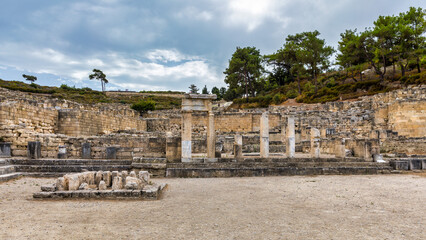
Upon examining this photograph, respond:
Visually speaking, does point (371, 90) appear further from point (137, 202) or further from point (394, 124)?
point (137, 202)

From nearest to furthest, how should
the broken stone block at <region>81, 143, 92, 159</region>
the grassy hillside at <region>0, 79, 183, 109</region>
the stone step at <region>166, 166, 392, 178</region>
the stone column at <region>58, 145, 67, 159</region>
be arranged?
the stone step at <region>166, 166, 392, 178</region> < the stone column at <region>58, 145, 67, 159</region> < the broken stone block at <region>81, 143, 92, 159</region> < the grassy hillside at <region>0, 79, 183, 109</region>

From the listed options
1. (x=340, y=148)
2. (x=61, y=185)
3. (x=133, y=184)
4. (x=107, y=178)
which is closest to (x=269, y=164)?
(x=340, y=148)

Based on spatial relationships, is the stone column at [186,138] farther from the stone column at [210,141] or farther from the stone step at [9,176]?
the stone step at [9,176]

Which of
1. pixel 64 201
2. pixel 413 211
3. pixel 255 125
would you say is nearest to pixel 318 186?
pixel 413 211

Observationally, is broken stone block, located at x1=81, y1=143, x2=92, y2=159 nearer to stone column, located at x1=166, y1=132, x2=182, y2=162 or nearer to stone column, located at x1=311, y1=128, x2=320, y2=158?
stone column, located at x1=166, y1=132, x2=182, y2=162

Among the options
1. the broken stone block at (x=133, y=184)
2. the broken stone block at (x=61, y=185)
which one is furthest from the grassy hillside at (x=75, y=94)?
the broken stone block at (x=61, y=185)

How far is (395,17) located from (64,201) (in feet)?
127

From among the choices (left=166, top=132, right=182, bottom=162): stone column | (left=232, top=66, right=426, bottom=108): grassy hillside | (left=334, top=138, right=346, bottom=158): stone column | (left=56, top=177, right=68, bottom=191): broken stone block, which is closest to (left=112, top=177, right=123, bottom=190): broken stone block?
(left=56, top=177, right=68, bottom=191): broken stone block

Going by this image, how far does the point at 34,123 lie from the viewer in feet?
51.0

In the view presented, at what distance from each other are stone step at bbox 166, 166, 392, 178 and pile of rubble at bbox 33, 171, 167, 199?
9.31 feet

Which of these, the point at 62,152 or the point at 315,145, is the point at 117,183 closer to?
the point at 62,152

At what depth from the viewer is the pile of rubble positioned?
6.30m

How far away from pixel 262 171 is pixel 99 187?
6.03m

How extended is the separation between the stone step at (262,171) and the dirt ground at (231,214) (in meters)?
2.41
